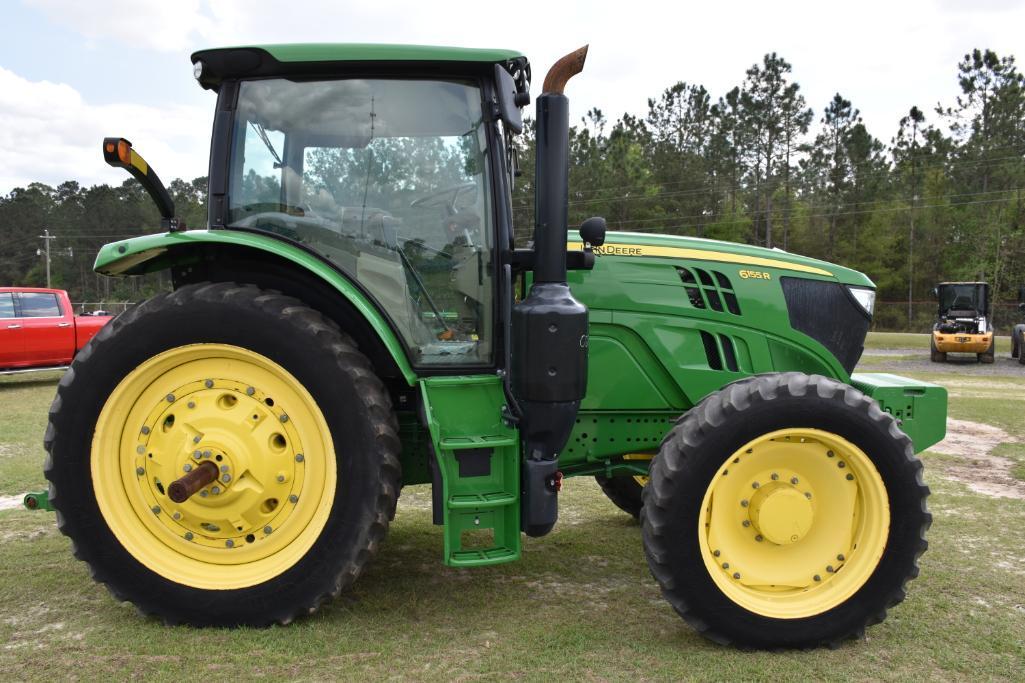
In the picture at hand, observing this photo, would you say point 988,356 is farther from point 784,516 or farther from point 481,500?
point 481,500

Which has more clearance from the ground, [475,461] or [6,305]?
[6,305]

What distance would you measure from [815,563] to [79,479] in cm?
303

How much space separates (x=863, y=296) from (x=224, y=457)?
10.5ft

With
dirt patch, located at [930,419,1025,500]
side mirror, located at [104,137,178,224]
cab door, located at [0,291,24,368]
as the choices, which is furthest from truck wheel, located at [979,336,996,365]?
cab door, located at [0,291,24,368]

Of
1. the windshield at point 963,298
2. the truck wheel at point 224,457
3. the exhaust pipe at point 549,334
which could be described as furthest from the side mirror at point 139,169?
the windshield at point 963,298

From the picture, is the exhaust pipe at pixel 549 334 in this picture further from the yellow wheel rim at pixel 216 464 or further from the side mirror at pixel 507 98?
the yellow wheel rim at pixel 216 464

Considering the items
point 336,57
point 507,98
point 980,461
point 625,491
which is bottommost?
point 980,461

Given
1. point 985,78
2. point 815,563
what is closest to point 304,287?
point 815,563

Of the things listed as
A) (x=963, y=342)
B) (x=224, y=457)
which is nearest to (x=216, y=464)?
(x=224, y=457)

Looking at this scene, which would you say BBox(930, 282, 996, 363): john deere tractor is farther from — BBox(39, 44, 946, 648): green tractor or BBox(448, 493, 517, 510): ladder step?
BBox(448, 493, 517, 510): ladder step

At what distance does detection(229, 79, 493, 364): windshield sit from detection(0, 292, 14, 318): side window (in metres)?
10.8

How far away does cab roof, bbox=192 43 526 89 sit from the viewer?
10.0 ft

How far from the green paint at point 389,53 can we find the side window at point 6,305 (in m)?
11.2

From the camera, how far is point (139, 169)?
10.3ft
